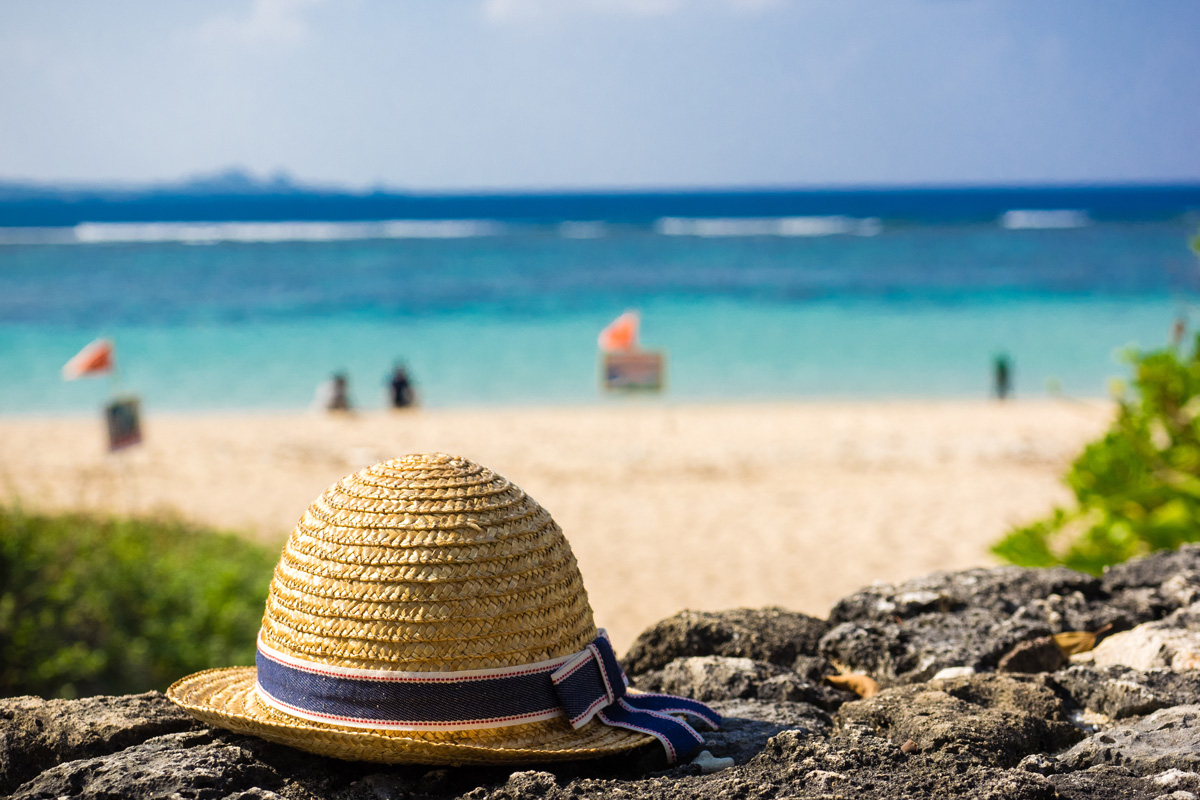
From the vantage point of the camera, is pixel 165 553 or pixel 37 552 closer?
pixel 37 552

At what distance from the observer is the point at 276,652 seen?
1897 mm

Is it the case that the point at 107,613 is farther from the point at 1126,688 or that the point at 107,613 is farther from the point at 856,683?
the point at 1126,688

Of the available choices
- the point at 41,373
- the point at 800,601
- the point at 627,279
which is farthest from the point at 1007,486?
the point at 627,279

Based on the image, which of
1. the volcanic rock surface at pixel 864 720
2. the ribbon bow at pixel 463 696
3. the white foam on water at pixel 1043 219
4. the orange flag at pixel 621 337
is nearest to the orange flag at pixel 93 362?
the orange flag at pixel 621 337

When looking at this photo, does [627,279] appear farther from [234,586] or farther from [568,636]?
[568,636]

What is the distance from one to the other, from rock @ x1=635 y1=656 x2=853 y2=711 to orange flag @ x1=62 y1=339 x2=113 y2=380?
9.73 meters

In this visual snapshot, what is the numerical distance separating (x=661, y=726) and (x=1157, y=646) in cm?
129

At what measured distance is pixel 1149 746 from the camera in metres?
1.95

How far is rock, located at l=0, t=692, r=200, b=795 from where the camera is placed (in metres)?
1.98

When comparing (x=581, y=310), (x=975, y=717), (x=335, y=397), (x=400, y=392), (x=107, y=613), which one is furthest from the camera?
(x=581, y=310)

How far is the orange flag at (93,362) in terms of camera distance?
10977mm

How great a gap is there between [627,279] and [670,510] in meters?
31.6

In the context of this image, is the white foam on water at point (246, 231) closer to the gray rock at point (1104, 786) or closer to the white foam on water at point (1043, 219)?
the white foam on water at point (1043, 219)

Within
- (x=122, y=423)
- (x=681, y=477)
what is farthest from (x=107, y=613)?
(x=681, y=477)
